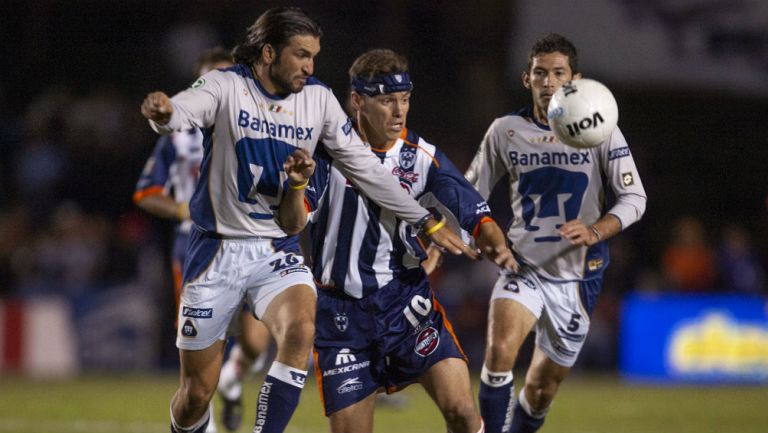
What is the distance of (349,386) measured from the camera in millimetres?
6055

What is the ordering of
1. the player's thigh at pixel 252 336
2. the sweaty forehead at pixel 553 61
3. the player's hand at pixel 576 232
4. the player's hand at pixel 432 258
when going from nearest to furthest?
the player's hand at pixel 576 232 → the player's hand at pixel 432 258 → the sweaty forehead at pixel 553 61 → the player's thigh at pixel 252 336

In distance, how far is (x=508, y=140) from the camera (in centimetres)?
704

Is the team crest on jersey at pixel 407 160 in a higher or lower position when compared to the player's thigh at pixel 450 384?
higher

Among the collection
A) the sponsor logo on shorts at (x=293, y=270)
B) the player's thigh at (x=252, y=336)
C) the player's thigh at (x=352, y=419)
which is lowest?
the player's thigh at (x=252, y=336)

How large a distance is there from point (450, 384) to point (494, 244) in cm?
76

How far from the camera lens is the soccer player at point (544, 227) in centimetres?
675

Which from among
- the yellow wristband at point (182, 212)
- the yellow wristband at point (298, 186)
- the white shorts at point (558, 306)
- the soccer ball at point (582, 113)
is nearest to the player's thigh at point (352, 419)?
the yellow wristband at point (298, 186)

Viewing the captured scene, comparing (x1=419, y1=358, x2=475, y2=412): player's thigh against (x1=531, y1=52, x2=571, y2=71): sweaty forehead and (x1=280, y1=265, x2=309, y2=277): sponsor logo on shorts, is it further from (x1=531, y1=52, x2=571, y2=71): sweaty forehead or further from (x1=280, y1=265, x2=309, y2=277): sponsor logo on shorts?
(x1=531, y1=52, x2=571, y2=71): sweaty forehead

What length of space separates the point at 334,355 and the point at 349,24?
1286 centimetres

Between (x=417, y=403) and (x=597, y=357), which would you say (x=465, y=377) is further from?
A: (x=597, y=357)

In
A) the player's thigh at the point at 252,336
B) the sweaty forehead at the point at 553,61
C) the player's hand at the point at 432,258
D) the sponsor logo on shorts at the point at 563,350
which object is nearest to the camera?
the player's hand at the point at 432,258

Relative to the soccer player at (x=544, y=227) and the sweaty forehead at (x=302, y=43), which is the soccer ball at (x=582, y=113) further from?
the sweaty forehead at (x=302, y=43)

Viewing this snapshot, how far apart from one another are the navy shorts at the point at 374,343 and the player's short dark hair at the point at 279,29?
135cm

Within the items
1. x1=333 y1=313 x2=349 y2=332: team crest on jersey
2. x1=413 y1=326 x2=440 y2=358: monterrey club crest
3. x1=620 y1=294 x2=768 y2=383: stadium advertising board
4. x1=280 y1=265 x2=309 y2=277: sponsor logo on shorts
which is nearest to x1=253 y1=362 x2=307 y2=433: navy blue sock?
x1=333 y1=313 x2=349 y2=332: team crest on jersey
